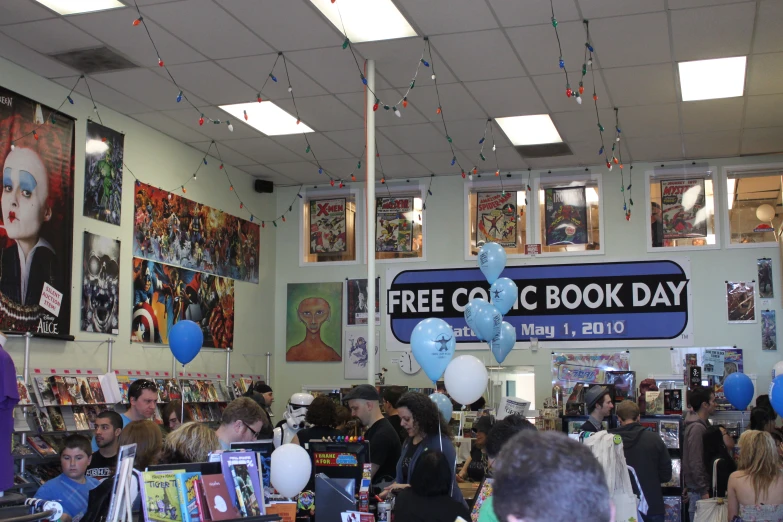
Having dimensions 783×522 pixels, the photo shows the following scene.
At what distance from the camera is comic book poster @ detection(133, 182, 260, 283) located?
9469mm

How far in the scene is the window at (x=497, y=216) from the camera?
37.7 feet

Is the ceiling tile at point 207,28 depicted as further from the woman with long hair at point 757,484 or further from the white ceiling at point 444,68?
the woman with long hair at point 757,484

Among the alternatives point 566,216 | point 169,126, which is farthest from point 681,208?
point 169,126

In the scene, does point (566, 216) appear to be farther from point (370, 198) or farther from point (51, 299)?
point (51, 299)

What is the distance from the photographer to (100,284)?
8.66m

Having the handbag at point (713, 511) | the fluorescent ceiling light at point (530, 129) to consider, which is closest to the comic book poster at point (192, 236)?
the fluorescent ceiling light at point (530, 129)

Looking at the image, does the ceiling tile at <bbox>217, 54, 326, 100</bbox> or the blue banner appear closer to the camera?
the ceiling tile at <bbox>217, 54, 326, 100</bbox>

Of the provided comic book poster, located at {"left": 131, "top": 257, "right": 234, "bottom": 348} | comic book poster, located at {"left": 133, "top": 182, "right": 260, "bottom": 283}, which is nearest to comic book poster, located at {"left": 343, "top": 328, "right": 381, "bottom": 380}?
comic book poster, located at {"left": 133, "top": 182, "right": 260, "bottom": 283}

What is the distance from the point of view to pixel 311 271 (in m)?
12.4

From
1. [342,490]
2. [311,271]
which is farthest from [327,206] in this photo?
[342,490]

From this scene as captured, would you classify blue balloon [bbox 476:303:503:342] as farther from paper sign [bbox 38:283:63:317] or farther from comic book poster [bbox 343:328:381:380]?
paper sign [bbox 38:283:63:317]

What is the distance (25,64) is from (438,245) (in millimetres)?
5931

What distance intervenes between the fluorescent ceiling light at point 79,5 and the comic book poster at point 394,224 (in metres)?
5.75

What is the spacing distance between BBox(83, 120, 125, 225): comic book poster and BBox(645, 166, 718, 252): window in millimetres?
6663
